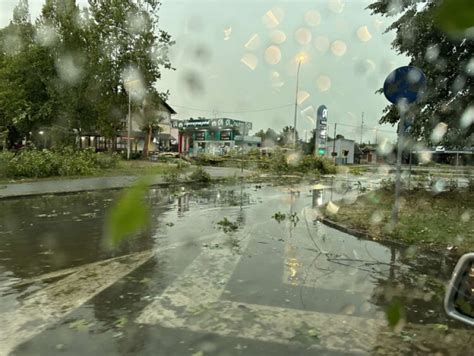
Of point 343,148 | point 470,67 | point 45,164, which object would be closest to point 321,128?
point 343,148

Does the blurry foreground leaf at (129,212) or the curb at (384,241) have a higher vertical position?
the blurry foreground leaf at (129,212)

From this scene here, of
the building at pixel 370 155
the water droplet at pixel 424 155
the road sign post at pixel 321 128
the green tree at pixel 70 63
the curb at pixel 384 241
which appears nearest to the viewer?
the curb at pixel 384 241

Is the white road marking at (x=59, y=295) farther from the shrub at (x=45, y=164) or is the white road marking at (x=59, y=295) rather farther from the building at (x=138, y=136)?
the building at (x=138, y=136)

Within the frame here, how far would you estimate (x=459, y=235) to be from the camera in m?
8.23

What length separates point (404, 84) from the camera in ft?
25.7

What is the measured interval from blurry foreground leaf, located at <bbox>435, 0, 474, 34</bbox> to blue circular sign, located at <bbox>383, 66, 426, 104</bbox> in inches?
290

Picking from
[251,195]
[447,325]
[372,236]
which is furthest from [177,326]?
[251,195]

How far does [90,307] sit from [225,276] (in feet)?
6.26

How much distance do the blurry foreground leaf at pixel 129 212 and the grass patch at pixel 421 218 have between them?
25.2 feet

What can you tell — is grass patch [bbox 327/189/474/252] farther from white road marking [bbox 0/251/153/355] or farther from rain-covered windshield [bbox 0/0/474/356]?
white road marking [bbox 0/251/153/355]

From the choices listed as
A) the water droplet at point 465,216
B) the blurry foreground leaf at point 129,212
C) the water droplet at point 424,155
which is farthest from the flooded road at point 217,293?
the water droplet at point 424,155

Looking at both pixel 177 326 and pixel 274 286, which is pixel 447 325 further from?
pixel 177 326

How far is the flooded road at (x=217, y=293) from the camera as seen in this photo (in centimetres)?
386

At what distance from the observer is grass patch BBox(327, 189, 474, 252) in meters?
8.12
